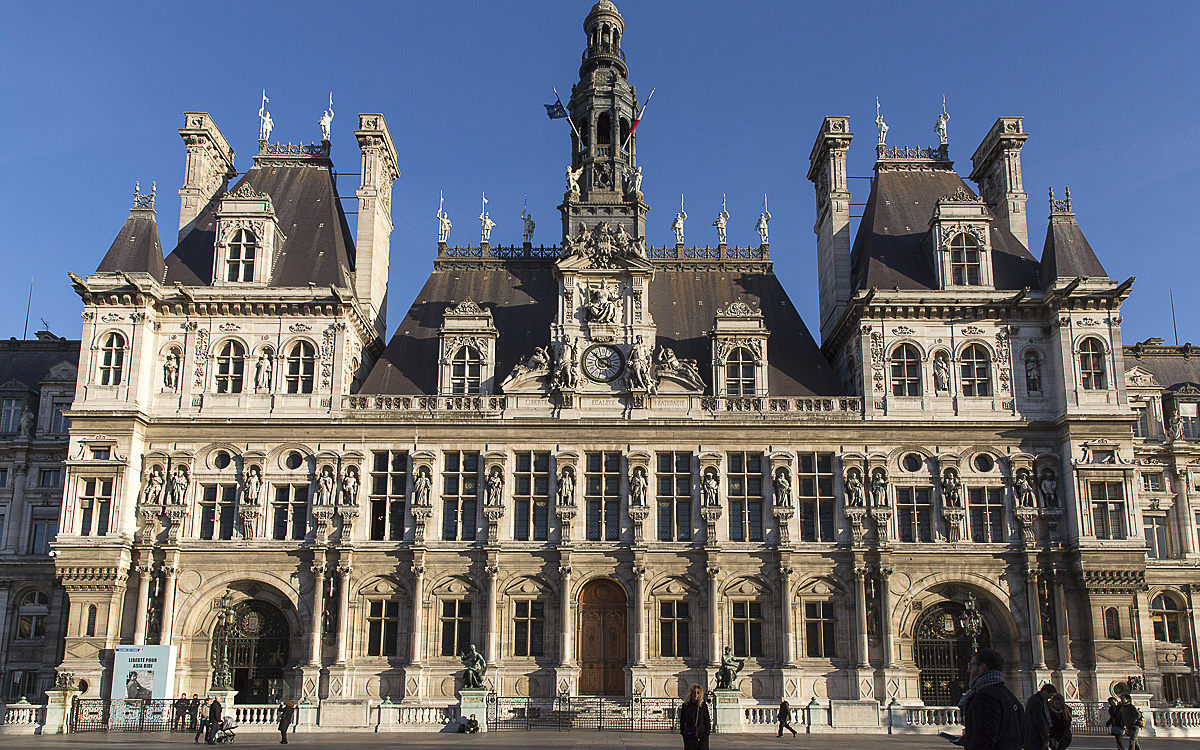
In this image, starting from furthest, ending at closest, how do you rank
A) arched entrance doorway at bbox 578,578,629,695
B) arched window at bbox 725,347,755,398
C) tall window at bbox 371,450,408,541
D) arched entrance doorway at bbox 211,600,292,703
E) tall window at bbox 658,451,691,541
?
arched window at bbox 725,347,755,398, tall window at bbox 371,450,408,541, tall window at bbox 658,451,691,541, arched entrance doorway at bbox 578,578,629,695, arched entrance doorway at bbox 211,600,292,703

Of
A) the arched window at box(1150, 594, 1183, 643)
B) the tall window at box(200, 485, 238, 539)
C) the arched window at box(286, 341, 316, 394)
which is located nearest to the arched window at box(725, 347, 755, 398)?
the arched window at box(286, 341, 316, 394)

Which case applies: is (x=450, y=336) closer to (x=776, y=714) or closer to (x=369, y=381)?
(x=369, y=381)

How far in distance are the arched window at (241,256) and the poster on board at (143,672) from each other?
52.9ft

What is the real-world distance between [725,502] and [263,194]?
25617 mm

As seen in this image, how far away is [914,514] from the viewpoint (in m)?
43.2

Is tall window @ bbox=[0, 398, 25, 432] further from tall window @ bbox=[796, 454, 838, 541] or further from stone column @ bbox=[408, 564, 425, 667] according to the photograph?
tall window @ bbox=[796, 454, 838, 541]

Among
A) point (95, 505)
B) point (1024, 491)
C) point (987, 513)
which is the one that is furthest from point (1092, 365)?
point (95, 505)

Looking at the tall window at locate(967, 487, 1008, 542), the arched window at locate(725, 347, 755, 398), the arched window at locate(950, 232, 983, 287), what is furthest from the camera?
the arched window at locate(950, 232, 983, 287)

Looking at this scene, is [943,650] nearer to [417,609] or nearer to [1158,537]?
[1158,537]

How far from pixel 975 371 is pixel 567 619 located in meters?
20.0

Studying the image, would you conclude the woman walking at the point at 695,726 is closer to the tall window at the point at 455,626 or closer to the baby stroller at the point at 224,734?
the baby stroller at the point at 224,734

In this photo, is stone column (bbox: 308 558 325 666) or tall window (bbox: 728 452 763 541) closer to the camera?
stone column (bbox: 308 558 325 666)

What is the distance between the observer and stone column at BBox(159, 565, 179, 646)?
4138 centimetres

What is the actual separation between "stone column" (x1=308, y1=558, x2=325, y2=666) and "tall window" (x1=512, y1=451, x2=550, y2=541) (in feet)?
25.5
